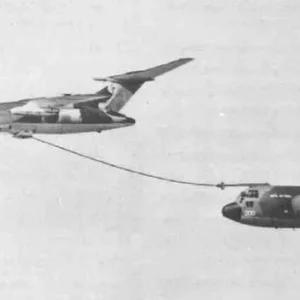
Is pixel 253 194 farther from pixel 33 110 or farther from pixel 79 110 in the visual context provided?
pixel 33 110

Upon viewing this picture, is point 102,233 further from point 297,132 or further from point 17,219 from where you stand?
point 297,132

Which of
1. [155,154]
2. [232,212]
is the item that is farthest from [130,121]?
[232,212]

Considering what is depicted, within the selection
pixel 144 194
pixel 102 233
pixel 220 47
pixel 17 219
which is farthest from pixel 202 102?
pixel 17 219

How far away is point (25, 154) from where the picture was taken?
6.57ft

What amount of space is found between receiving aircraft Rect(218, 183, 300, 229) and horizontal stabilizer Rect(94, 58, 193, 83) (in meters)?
0.38

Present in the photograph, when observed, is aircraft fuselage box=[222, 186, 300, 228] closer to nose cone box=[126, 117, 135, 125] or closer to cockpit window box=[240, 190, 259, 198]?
cockpit window box=[240, 190, 259, 198]

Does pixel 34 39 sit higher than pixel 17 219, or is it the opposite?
pixel 34 39

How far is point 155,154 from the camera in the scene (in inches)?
80.6

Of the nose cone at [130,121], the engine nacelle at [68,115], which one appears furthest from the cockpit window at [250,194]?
the engine nacelle at [68,115]

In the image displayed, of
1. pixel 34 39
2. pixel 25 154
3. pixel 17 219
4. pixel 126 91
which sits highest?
pixel 34 39

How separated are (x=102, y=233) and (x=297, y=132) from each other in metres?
0.58

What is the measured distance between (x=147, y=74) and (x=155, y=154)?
214mm

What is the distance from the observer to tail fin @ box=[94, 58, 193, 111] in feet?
6.73

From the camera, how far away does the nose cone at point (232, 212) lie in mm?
2031
